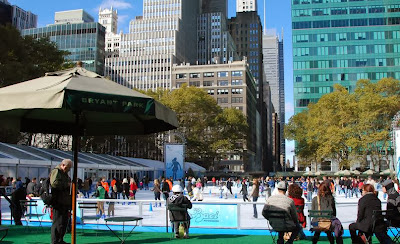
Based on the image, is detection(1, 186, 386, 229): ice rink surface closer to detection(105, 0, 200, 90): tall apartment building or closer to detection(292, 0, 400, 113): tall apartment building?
detection(292, 0, 400, 113): tall apartment building

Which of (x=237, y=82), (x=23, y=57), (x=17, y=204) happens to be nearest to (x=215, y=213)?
Answer: (x=17, y=204)

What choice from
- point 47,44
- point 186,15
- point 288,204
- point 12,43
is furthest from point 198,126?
point 186,15

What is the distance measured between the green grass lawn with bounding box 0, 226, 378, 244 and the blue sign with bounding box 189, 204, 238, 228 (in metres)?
0.92

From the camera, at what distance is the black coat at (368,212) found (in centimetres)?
765

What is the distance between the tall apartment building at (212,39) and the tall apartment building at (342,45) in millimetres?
60406

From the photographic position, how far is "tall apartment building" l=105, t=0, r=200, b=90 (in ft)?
410

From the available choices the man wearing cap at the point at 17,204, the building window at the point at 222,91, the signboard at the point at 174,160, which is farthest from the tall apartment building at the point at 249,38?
the man wearing cap at the point at 17,204

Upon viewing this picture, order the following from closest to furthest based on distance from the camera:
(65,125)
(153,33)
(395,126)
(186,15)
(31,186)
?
(65,125)
(31,186)
(395,126)
(153,33)
(186,15)

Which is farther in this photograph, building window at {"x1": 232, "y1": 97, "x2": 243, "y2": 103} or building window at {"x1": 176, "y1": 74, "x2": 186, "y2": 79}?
building window at {"x1": 176, "y1": 74, "x2": 186, "y2": 79}

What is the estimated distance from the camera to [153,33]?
131 metres

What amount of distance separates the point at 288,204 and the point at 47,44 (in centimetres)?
3816

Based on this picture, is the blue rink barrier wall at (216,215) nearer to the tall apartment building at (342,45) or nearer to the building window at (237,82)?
the tall apartment building at (342,45)

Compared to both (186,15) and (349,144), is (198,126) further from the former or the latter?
(186,15)

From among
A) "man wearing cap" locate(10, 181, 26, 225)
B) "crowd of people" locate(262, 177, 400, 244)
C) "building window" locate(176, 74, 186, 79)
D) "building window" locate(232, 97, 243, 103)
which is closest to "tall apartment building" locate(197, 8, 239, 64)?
"building window" locate(176, 74, 186, 79)
